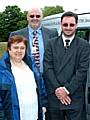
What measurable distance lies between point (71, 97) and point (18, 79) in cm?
85

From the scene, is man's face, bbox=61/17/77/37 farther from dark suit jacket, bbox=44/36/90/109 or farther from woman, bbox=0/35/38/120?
woman, bbox=0/35/38/120

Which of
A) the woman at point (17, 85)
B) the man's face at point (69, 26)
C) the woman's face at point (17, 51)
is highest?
the man's face at point (69, 26)

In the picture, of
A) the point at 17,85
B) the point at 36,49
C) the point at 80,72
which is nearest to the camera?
the point at 17,85

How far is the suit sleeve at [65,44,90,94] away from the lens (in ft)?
14.9

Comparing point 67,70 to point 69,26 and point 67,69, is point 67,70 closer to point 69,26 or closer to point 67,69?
point 67,69

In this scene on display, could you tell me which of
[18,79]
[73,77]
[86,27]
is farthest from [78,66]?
[18,79]

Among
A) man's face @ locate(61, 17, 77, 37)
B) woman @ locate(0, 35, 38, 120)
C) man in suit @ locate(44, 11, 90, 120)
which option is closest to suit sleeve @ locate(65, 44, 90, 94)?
man in suit @ locate(44, 11, 90, 120)

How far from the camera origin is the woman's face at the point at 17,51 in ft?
13.3

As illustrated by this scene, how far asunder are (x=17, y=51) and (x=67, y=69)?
76cm

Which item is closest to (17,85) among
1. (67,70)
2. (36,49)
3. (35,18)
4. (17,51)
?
(17,51)

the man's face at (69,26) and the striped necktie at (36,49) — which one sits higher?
the man's face at (69,26)

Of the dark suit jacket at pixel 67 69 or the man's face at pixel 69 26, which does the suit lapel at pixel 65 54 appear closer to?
the dark suit jacket at pixel 67 69

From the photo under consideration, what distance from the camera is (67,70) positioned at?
4570mm

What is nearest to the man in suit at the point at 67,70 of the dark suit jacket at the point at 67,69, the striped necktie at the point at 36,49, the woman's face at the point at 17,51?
the dark suit jacket at the point at 67,69
